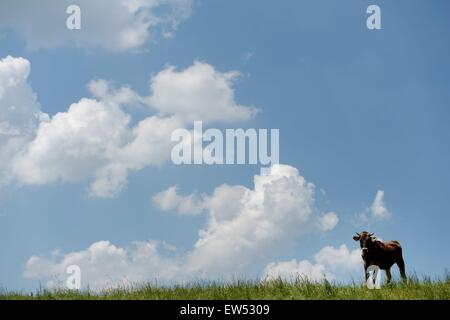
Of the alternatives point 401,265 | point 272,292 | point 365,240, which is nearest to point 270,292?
point 272,292

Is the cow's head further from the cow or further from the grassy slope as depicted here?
the grassy slope

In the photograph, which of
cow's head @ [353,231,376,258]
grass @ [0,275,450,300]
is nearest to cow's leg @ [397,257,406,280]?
cow's head @ [353,231,376,258]

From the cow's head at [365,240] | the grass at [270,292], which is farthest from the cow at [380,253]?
the grass at [270,292]

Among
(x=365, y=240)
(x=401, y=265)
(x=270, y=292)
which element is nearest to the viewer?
(x=270, y=292)

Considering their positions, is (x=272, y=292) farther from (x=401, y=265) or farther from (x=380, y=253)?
(x=401, y=265)

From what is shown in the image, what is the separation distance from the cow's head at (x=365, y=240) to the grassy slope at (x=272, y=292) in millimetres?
4073

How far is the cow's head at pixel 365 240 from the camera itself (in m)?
25.4

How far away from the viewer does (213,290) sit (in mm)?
20062

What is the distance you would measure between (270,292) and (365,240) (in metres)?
7.53

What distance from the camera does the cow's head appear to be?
2539cm

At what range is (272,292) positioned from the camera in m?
19.9

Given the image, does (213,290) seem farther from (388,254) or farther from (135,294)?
(388,254)

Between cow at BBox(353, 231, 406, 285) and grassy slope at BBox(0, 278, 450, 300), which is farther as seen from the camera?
cow at BBox(353, 231, 406, 285)
